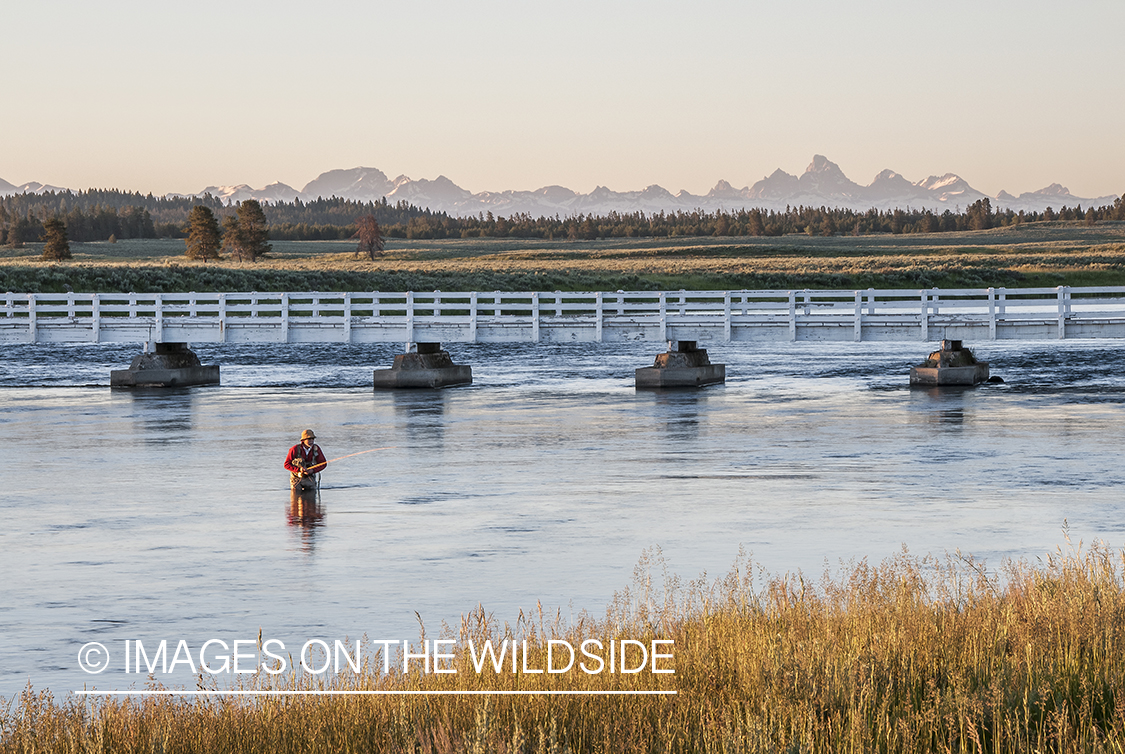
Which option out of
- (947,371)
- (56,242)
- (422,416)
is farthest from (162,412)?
(56,242)

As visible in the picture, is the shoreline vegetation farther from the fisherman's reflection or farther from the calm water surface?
the fisherman's reflection

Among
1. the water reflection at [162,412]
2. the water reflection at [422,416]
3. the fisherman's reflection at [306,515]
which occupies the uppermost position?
the fisherman's reflection at [306,515]

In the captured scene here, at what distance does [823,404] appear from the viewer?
111 feet

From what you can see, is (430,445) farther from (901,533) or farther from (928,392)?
(928,392)

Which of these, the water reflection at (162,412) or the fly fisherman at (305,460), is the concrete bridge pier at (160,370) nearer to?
the water reflection at (162,412)

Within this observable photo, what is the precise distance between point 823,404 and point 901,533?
62.2 ft

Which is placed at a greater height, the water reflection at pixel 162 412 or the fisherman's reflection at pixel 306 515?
the fisherman's reflection at pixel 306 515

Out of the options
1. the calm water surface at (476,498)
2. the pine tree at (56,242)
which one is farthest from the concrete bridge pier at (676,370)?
the pine tree at (56,242)

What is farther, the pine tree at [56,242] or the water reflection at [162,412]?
the pine tree at [56,242]

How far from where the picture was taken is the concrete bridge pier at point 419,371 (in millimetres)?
40656
